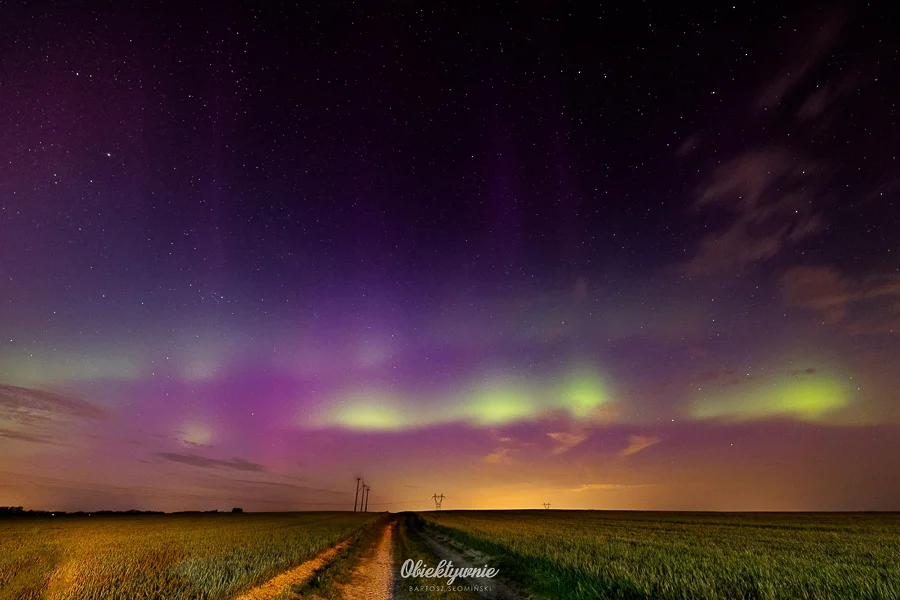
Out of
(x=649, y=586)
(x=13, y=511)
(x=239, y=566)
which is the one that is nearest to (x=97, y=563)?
(x=239, y=566)

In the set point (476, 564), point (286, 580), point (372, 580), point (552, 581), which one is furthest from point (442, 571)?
point (286, 580)

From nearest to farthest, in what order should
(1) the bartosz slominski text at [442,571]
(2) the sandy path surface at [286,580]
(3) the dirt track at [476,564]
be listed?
(2) the sandy path surface at [286,580] < (3) the dirt track at [476,564] < (1) the bartosz slominski text at [442,571]

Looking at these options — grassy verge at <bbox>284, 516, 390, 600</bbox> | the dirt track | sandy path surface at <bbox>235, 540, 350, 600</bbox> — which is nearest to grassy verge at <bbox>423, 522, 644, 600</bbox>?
A: the dirt track

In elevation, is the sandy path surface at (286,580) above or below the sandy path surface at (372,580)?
above

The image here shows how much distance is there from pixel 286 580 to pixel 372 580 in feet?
10.1

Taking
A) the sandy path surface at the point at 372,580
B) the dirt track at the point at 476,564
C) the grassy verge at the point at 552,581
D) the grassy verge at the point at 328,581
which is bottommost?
the dirt track at the point at 476,564

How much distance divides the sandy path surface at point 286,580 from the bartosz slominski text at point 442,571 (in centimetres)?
379

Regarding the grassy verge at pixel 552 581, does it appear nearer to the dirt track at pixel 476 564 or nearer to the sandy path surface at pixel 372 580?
the dirt track at pixel 476 564

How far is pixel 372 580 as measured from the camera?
53.3ft

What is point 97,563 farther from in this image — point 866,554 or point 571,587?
point 866,554

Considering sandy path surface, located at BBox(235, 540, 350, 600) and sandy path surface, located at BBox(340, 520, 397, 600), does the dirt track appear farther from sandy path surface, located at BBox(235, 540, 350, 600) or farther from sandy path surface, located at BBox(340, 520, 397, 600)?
sandy path surface, located at BBox(235, 540, 350, 600)

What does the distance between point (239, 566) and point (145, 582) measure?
3141 mm

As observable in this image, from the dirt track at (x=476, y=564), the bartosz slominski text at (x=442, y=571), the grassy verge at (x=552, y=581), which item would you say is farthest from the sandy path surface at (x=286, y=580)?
the grassy verge at (x=552, y=581)

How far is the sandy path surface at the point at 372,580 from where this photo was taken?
13.7 metres
